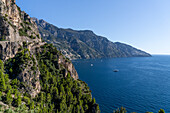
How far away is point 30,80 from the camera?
1874 inches

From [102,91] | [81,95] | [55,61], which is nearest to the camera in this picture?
[81,95]

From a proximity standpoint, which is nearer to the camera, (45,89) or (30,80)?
(30,80)

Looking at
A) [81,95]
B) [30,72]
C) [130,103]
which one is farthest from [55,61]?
[130,103]

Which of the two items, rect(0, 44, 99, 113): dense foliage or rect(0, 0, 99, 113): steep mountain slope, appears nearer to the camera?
rect(0, 44, 99, 113): dense foliage

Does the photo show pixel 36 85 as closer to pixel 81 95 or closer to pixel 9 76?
pixel 9 76

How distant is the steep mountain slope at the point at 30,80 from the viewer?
127 ft

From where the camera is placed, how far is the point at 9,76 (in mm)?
43969

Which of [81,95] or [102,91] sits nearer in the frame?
[81,95]

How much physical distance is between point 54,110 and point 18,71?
24740 millimetres

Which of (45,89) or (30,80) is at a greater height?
(30,80)

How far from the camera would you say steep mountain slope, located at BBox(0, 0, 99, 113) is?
3881cm

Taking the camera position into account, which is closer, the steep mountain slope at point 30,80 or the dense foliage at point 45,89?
the dense foliage at point 45,89

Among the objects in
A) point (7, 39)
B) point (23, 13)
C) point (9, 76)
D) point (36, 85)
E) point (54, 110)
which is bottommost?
point (54, 110)

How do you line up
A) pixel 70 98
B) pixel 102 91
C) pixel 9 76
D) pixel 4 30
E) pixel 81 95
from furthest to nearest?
pixel 102 91 < pixel 81 95 < pixel 70 98 < pixel 4 30 < pixel 9 76
